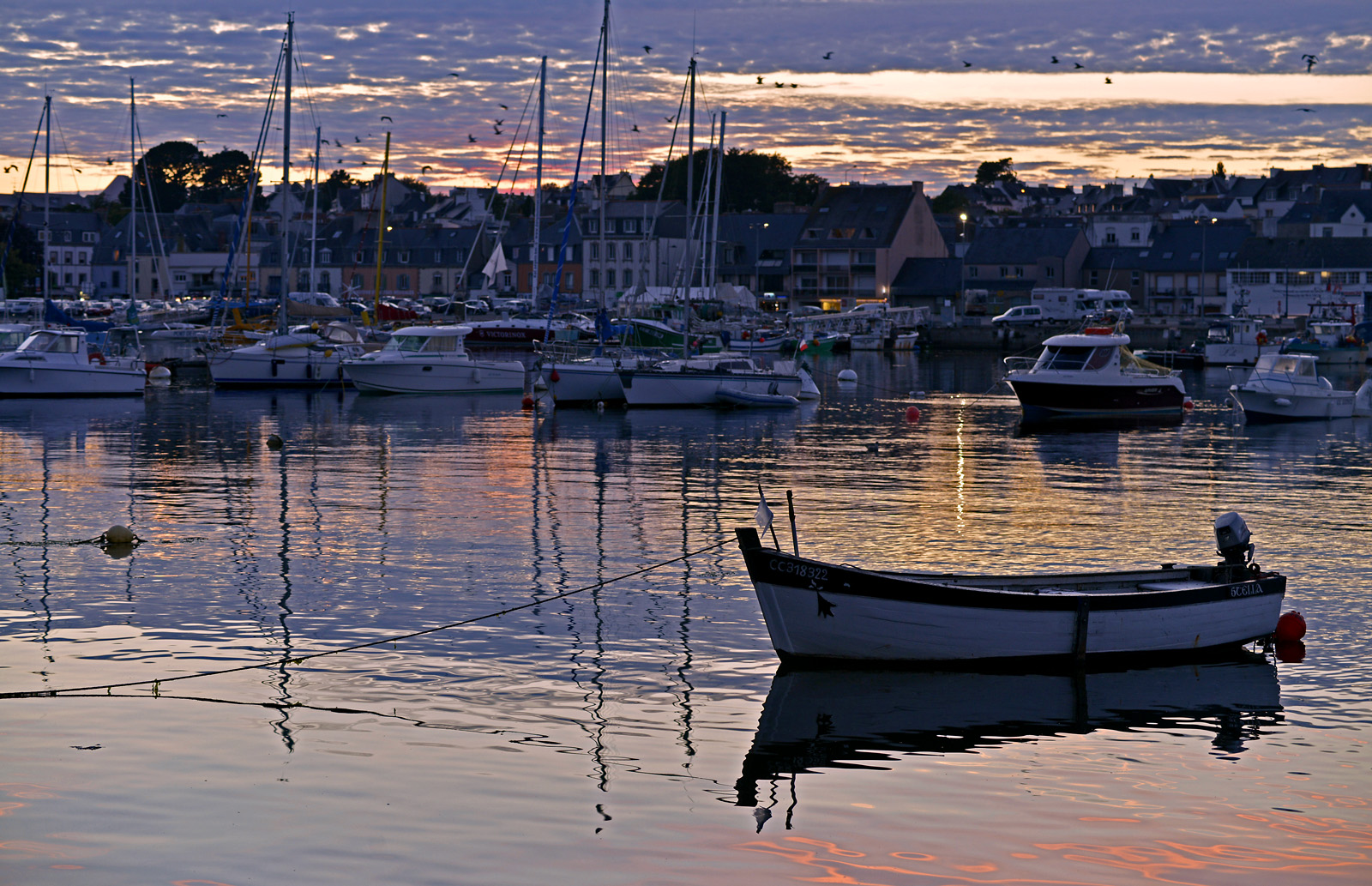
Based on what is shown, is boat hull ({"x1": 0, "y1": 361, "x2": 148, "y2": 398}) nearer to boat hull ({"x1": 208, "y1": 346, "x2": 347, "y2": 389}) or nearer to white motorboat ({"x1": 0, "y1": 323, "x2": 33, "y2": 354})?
boat hull ({"x1": 208, "y1": 346, "x2": 347, "y2": 389})

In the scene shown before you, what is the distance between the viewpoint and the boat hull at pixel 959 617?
587 inches

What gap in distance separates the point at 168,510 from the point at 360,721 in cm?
1496

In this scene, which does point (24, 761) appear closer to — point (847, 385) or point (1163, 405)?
point (1163, 405)

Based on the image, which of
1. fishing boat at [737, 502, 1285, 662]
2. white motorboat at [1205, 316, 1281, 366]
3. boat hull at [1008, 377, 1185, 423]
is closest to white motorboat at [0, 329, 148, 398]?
boat hull at [1008, 377, 1185, 423]

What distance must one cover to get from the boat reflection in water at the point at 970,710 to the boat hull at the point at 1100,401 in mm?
34836

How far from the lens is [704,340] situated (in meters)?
90.3

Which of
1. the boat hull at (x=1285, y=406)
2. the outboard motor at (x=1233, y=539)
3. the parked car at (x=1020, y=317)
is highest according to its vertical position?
the parked car at (x=1020, y=317)

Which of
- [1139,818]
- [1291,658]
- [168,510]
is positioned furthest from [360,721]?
[168,510]

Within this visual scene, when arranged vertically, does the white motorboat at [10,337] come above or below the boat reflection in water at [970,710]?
above

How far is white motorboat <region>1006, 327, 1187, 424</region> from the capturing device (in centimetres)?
5066

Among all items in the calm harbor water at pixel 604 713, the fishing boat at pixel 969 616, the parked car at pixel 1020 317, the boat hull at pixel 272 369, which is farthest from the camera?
the parked car at pixel 1020 317

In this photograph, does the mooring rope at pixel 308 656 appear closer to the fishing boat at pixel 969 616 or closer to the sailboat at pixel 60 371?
the fishing boat at pixel 969 616

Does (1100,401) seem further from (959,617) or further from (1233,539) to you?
(959,617)

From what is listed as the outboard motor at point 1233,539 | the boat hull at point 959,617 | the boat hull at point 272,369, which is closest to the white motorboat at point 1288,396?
the boat hull at point 272,369
